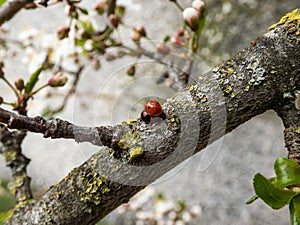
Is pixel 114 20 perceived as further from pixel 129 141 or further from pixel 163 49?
pixel 129 141

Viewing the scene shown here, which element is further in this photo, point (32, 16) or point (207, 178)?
point (32, 16)

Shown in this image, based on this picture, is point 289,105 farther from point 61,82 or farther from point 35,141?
point 35,141

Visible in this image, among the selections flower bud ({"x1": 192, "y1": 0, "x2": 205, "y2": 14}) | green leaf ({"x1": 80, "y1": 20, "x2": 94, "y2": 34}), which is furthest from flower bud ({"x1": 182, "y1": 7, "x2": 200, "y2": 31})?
green leaf ({"x1": 80, "y1": 20, "x2": 94, "y2": 34})

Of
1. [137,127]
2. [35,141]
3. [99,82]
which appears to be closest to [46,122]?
[137,127]

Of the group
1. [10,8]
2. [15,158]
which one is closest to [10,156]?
[15,158]

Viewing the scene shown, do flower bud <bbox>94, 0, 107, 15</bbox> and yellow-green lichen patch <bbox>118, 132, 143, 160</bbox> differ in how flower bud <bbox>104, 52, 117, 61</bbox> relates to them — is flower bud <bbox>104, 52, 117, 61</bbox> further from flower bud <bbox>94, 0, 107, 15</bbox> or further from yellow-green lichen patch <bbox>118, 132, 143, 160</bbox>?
yellow-green lichen patch <bbox>118, 132, 143, 160</bbox>

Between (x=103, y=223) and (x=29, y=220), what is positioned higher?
(x=29, y=220)
